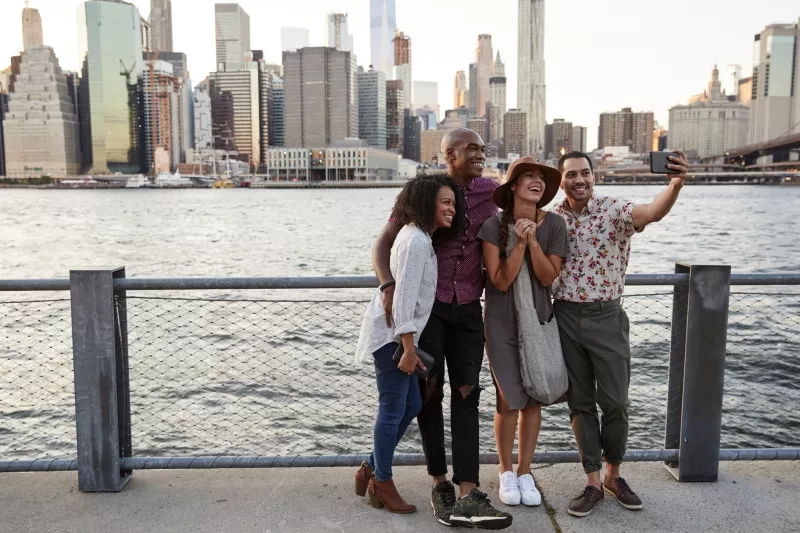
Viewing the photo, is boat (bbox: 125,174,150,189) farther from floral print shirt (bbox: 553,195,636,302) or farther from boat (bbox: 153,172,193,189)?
floral print shirt (bbox: 553,195,636,302)

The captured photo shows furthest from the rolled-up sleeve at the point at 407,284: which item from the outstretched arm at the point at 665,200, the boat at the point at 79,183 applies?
the boat at the point at 79,183

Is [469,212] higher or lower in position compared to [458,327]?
higher

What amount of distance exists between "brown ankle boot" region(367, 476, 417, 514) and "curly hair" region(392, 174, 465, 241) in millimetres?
1276

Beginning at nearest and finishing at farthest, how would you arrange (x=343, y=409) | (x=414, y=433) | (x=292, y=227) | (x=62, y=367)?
(x=414, y=433)
(x=343, y=409)
(x=62, y=367)
(x=292, y=227)

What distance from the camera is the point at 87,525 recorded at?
3.44 meters

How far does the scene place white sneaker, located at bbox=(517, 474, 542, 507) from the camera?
144 inches

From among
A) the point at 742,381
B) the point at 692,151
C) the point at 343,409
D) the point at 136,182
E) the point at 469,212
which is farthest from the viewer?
the point at 692,151

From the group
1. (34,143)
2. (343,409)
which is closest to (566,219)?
(343,409)

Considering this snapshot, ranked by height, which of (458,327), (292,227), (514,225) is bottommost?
(292,227)

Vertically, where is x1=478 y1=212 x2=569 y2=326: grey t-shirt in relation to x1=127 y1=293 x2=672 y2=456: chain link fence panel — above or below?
above

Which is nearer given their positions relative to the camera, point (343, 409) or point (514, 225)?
point (514, 225)

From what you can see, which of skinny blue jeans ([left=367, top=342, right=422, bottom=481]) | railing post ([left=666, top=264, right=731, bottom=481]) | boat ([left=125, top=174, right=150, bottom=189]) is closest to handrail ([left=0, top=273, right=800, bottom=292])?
railing post ([left=666, top=264, right=731, bottom=481])

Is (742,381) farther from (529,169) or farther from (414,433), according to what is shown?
(529,169)

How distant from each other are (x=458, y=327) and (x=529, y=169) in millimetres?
859
